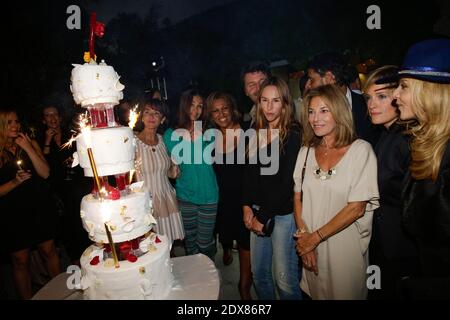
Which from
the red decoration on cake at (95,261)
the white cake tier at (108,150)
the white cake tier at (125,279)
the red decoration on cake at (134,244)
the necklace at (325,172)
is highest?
the white cake tier at (108,150)

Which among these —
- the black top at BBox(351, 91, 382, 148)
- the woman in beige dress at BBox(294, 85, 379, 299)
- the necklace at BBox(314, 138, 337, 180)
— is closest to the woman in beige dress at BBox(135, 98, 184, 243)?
the woman in beige dress at BBox(294, 85, 379, 299)

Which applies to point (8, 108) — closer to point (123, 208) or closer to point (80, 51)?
point (123, 208)

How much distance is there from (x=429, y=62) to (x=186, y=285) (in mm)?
2491

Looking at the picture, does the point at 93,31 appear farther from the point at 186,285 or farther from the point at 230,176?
the point at 186,285

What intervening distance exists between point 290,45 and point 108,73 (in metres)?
15.4

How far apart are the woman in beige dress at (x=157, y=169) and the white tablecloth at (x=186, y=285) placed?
0.94 meters

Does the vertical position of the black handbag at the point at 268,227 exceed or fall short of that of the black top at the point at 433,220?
it falls short

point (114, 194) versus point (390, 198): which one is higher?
point (114, 194)

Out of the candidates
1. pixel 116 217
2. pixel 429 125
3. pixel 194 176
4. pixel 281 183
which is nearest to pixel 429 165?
pixel 429 125

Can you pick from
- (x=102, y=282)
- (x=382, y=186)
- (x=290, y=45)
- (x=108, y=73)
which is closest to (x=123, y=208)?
(x=102, y=282)

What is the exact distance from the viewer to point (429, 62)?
1990 mm

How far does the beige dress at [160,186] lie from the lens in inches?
142

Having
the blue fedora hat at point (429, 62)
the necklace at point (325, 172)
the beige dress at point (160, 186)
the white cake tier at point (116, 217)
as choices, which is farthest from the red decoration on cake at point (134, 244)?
the blue fedora hat at point (429, 62)

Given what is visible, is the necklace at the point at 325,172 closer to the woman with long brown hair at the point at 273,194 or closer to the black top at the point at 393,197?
the woman with long brown hair at the point at 273,194
